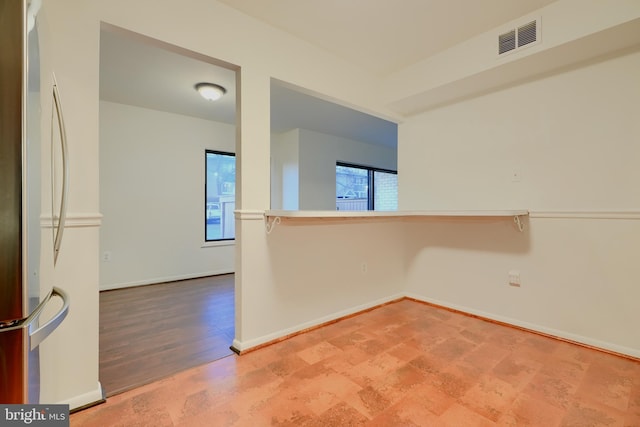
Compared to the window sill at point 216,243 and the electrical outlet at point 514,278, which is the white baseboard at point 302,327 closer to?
the electrical outlet at point 514,278

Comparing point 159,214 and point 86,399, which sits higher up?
point 159,214

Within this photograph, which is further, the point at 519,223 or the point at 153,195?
the point at 153,195

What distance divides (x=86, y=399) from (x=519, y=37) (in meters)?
3.55

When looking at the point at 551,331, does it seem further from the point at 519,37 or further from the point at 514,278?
the point at 519,37

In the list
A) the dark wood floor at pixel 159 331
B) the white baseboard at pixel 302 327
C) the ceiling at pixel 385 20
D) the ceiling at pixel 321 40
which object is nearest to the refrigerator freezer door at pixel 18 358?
the dark wood floor at pixel 159 331

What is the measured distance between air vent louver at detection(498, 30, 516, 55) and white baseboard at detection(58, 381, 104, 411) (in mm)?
3431

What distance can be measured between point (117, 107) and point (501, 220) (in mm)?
4644

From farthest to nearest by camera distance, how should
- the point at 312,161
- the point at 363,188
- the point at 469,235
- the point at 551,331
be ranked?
the point at 363,188
the point at 312,161
the point at 469,235
the point at 551,331

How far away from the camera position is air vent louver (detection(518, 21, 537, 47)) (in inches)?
80.9

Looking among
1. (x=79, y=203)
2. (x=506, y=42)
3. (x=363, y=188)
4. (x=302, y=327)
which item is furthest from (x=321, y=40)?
(x=363, y=188)

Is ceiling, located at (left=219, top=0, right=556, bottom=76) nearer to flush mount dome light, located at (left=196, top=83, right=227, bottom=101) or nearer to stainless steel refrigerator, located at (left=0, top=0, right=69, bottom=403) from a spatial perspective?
flush mount dome light, located at (left=196, top=83, right=227, bottom=101)

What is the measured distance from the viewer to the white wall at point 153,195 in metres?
3.73

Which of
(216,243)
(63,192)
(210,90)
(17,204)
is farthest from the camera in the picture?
(216,243)

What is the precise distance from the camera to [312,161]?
5059 mm
